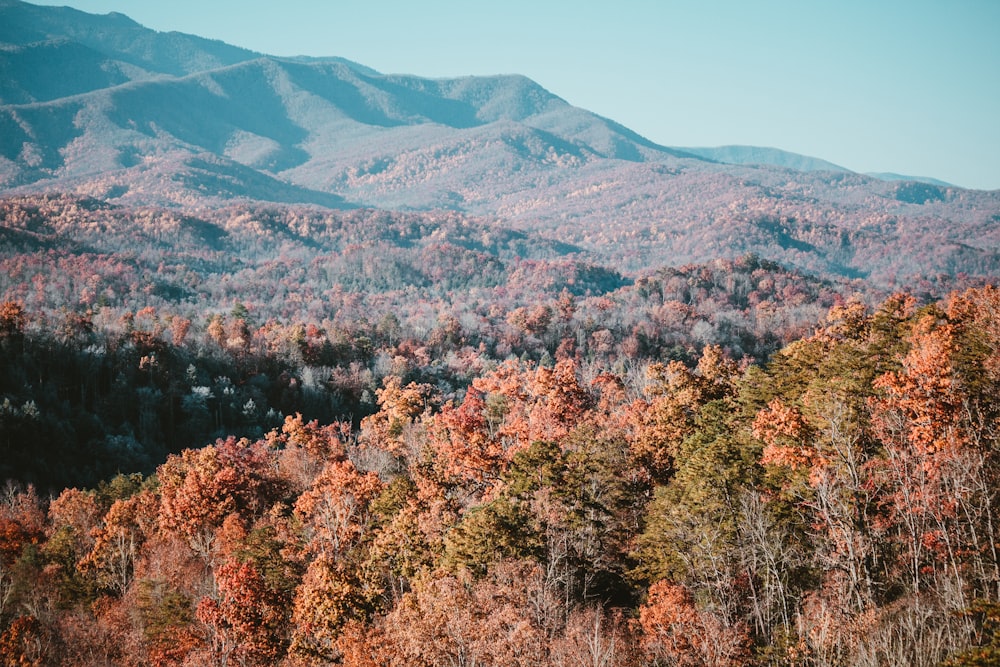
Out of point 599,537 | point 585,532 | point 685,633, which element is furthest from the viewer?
point 599,537

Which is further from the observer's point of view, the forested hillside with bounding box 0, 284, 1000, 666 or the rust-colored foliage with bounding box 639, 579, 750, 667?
the rust-colored foliage with bounding box 639, 579, 750, 667

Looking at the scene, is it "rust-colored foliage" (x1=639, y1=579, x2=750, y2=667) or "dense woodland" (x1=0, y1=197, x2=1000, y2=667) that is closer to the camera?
"dense woodland" (x1=0, y1=197, x2=1000, y2=667)

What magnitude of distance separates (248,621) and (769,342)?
429ft

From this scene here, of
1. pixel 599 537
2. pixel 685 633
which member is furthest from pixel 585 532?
pixel 685 633

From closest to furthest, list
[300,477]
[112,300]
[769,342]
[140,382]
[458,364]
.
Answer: [300,477]
[140,382]
[458,364]
[769,342]
[112,300]

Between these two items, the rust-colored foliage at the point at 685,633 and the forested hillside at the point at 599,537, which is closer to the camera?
the forested hillside at the point at 599,537

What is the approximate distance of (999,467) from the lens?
23.2 metres

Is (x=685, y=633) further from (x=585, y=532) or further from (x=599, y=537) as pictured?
(x=599, y=537)

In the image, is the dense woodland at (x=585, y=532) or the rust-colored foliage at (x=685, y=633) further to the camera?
the rust-colored foliage at (x=685, y=633)

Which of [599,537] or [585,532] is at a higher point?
[585,532]

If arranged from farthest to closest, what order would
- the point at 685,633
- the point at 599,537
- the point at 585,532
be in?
the point at 599,537 → the point at 585,532 → the point at 685,633

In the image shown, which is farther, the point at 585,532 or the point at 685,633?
the point at 585,532

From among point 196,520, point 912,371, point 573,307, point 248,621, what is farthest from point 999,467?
point 573,307

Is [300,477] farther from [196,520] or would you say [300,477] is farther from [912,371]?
[912,371]
